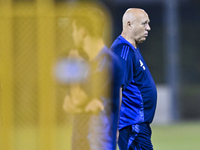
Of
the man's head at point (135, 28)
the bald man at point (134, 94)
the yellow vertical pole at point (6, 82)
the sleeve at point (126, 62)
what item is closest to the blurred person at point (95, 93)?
the yellow vertical pole at point (6, 82)

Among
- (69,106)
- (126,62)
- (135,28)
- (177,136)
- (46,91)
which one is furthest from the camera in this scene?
(177,136)

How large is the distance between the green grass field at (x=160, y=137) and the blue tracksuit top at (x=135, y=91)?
105 centimetres

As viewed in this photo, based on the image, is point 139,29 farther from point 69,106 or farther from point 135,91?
point 69,106

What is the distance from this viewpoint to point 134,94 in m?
5.05

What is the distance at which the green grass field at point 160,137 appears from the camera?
4.10 metres

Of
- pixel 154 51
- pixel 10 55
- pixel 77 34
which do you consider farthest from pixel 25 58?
pixel 154 51

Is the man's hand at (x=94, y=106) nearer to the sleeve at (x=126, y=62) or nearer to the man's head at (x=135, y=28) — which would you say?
the sleeve at (x=126, y=62)

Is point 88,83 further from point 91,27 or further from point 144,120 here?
point 144,120

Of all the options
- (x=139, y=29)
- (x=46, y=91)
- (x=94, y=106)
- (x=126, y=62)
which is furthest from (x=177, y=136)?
(x=46, y=91)

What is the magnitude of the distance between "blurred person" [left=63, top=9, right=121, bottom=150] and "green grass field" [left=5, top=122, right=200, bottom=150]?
115 mm

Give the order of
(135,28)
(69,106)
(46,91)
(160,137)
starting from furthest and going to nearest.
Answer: (160,137), (135,28), (69,106), (46,91)

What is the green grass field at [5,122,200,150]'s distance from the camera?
410 cm

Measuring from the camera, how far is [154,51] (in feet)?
51.4

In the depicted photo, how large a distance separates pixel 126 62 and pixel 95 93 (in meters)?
0.91
